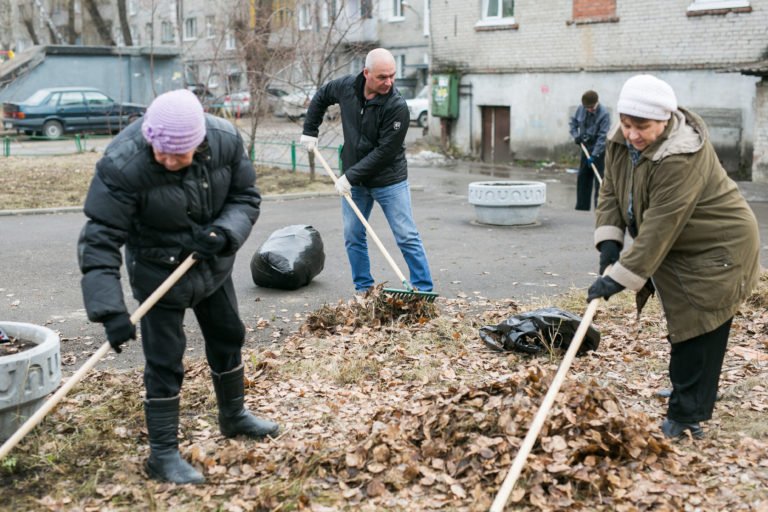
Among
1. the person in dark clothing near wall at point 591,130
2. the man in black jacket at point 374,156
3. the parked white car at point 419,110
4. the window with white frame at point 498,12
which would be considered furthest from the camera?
the parked white car at point 419,110

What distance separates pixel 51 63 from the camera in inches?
1222

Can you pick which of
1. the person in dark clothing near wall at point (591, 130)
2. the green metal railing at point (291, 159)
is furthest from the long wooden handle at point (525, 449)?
the green metal railing at point (291, 159)

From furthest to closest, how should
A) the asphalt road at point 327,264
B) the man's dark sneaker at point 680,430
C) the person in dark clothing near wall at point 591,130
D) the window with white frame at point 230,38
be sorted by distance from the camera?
the window with white frame at point 230,38
the person in dark clothing near wall at point 591,130
the asphalt road at point 327,264
the man's dark sneaker at point 680,430

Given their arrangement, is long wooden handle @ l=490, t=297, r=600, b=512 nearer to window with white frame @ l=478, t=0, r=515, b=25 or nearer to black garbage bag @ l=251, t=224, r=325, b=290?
black garbage bag @ l=251, t=224, r=325, b=290

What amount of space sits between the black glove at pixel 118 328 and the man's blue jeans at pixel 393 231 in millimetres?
3391

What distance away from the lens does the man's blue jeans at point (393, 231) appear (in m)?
6.93

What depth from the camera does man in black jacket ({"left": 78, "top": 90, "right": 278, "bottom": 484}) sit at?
3637mm

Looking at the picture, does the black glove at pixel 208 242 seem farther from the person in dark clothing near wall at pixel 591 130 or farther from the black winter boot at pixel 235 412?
the person in dark clothing near wall at pixel 591 130

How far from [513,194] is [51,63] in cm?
2420

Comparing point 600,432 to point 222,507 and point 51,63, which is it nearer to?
point 222,507

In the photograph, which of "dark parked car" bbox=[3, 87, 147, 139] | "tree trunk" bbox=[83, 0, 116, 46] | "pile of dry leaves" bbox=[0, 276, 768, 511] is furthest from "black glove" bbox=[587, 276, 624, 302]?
"tree trunk" bbox=[83, 0, 116, 46]

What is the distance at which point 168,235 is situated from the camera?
3855 mm

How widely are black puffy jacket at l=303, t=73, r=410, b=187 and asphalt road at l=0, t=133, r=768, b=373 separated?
4.18ft

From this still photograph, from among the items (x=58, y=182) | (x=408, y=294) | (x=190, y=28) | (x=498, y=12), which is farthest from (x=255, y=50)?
(x=190, y=28)
